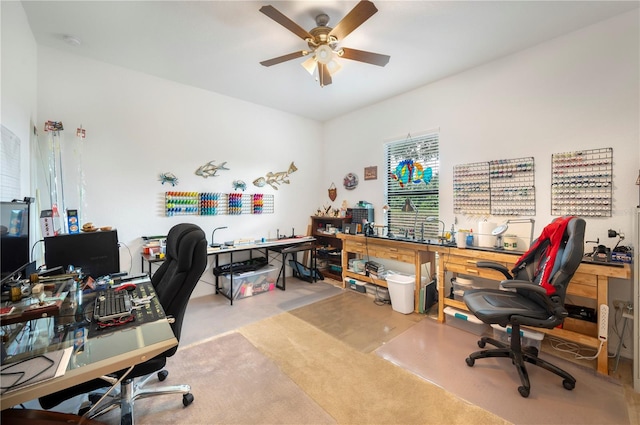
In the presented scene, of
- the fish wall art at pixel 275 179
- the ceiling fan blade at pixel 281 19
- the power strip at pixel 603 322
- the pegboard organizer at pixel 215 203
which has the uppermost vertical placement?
the ceiling fan blade at pixel 281 19

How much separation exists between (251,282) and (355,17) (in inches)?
131

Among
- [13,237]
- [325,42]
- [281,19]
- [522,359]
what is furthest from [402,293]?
[13,237]

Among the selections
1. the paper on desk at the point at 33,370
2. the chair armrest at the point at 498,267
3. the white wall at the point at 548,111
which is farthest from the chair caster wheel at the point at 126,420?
the white wall at the point at 548,111

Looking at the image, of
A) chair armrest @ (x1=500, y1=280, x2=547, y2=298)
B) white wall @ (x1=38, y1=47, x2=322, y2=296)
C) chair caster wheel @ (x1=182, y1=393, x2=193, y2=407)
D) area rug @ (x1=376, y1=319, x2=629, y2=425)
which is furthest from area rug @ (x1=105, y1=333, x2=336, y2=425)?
white wall @ (x1=38, y1=47, x2=322, y2=296)

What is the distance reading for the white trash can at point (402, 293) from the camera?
3.12m

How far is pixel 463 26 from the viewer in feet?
7.74

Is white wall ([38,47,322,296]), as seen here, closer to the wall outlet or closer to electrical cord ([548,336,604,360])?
electrical cord ([548,336,604,360])

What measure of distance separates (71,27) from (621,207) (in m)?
5.16

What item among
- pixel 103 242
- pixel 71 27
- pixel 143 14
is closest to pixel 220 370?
pixel 103 242

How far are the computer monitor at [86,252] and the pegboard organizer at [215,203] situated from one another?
1.28m

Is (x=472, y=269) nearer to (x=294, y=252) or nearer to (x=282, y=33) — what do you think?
(x=294, y=252)

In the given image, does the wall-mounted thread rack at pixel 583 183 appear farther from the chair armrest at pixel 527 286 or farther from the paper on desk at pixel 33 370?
the paper on desk at pixel 33 370

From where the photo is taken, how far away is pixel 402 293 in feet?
10.3

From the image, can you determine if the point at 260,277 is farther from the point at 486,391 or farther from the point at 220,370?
the point at 486,391
